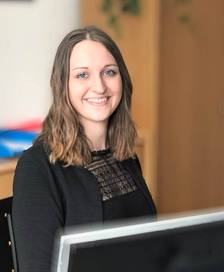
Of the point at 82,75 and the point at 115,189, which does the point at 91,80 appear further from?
the point at 115,189

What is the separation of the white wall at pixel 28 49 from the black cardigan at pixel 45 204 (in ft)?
4.92

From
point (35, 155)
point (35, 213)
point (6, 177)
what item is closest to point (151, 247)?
point (35, 213)

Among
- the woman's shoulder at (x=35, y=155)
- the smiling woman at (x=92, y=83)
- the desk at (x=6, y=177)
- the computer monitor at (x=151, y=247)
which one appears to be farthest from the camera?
the desk at (x=6, y=177)

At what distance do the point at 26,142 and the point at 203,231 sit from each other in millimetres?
1957

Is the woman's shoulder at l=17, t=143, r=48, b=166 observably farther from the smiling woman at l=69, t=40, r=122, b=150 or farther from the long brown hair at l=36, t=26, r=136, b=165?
the smiling woman at l=69, t=40, r=122, b=150

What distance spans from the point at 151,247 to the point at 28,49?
2393 mm

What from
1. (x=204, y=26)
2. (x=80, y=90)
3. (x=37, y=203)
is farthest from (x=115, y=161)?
(x=204, y=26)

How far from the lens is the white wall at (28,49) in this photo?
275 cm

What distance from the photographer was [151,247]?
62 centimetres

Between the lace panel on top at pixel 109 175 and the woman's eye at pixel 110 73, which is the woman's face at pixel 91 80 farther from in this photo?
the lace panel on top at pixel 109 175

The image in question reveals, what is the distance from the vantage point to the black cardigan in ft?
3.79

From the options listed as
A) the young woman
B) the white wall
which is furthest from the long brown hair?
the white wall

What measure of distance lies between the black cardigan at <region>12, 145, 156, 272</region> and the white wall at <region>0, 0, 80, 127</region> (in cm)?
150

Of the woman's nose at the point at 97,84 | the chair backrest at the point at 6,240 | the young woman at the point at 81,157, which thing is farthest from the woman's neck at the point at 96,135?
the chair backrest at the point at 6,240
